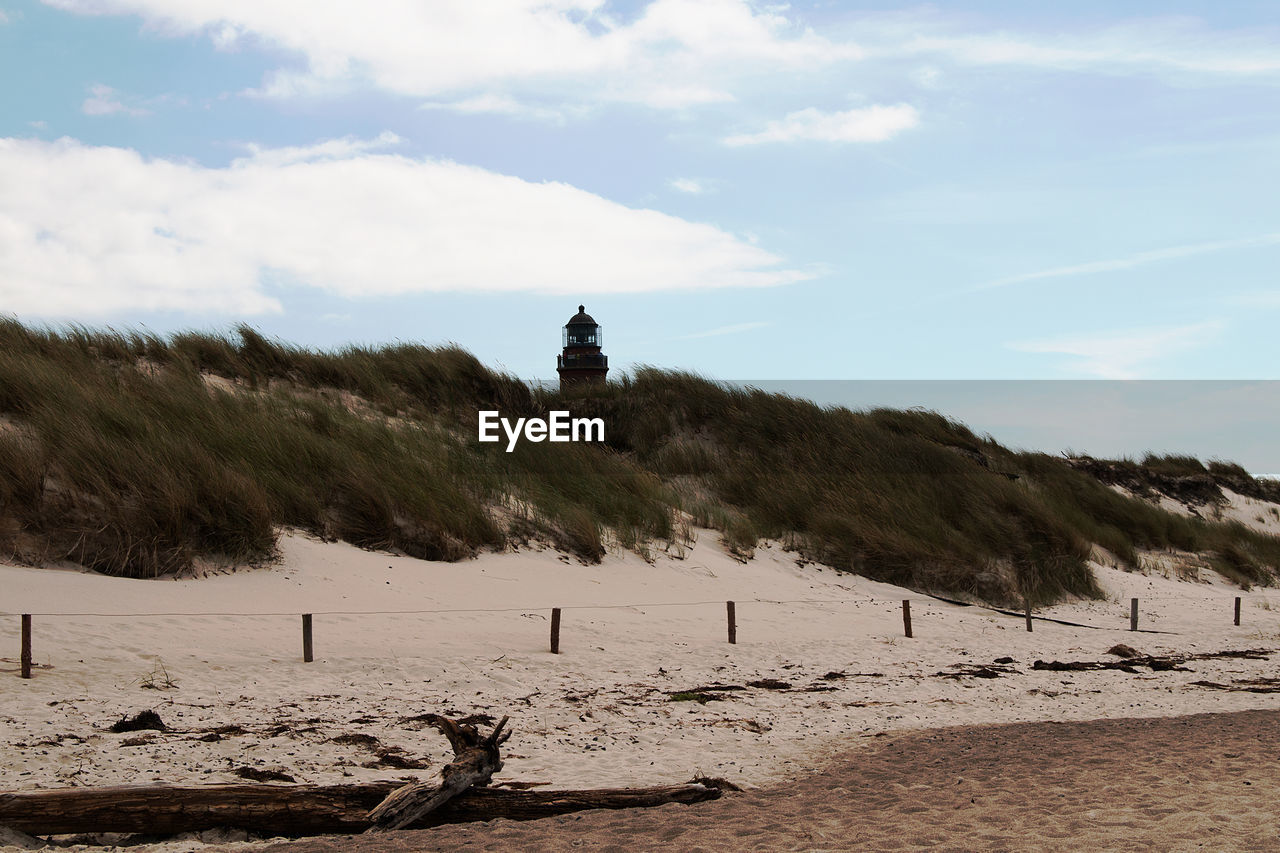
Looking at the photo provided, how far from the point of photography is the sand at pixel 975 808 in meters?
5.49

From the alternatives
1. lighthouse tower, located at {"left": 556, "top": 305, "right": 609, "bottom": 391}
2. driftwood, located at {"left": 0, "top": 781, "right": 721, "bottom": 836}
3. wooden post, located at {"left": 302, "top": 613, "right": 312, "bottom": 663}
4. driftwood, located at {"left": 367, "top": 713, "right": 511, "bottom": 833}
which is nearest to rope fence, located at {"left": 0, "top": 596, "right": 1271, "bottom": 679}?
wooden post, located at {"left": 302, "top": 613, "right": 312, "bottom": 663}

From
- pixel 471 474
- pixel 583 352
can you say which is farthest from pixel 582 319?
pixel 471 474

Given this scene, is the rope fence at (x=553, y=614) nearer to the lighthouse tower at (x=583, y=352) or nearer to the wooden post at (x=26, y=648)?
the wooden post at (x=26, y=648)

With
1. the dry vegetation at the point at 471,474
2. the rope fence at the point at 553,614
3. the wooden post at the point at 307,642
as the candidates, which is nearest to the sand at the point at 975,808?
the rope fence at the point at 553,614

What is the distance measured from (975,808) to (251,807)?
4.54 m

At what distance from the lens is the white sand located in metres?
7.08

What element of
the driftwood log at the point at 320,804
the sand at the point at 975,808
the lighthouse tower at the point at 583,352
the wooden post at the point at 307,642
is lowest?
the sand at the point at 975,808

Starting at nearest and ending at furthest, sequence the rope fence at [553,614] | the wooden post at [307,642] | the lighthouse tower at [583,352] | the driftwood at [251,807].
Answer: the driftwood at [251,807] → the rope fence at [553,614] → the wooden post at [307,642] → the lighthouse tower at [583,352]

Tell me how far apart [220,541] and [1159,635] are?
44.4 ft

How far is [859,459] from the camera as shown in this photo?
2136cm

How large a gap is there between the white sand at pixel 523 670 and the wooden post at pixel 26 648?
0.11 metres

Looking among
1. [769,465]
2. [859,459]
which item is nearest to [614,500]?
[769,465]

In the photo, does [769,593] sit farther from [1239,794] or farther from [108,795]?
[108,795]

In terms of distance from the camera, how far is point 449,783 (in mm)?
5848
